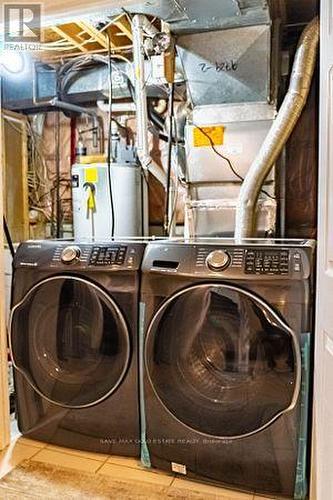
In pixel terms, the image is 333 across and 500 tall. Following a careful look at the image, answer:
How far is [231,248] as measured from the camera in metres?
1.79

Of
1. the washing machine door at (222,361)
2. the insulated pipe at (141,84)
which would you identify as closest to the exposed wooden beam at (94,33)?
the insulated pipe at (141,84)

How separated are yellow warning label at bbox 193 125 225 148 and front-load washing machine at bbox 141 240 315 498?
989mm

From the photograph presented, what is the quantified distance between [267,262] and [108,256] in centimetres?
72

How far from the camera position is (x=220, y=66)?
2.43 meters

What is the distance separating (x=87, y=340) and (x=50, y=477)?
598mm

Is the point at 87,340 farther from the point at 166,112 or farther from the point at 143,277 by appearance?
the point at 166,112

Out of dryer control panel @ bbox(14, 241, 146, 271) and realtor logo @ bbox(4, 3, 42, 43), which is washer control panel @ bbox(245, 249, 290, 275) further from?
realtor logo @ bbox(4, 3, 42, 43)

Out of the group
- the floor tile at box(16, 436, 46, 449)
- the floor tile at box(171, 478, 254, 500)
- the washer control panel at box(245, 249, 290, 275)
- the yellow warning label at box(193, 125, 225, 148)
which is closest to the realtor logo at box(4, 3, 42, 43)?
the yellow warning label at box(193, 125, 225, 148)

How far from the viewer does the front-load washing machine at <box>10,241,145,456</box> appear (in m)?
1.91

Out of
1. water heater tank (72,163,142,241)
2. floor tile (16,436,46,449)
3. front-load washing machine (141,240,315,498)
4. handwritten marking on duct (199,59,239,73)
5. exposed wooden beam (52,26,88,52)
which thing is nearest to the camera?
front-load washing machine (141,240,315,498)

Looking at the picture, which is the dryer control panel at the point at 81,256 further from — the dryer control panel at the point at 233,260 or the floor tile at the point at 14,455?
the floor tile at the point at 14,455

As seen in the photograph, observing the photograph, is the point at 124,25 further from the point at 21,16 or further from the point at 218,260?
the point at 218,260

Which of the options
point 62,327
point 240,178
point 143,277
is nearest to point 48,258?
point 62,327

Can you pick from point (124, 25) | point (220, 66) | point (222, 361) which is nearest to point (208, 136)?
point (220, 66)
